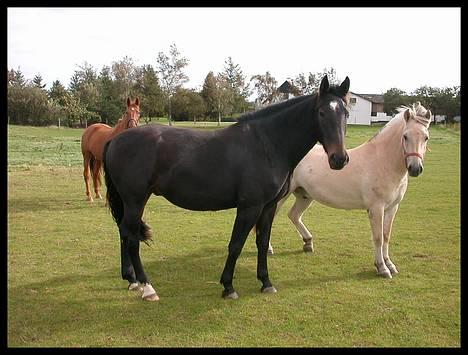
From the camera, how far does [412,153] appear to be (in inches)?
168

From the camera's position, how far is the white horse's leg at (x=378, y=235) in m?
4.62

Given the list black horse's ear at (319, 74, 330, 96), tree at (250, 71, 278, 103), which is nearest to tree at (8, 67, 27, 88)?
black horse's ear at (319, 74, 330, 96)

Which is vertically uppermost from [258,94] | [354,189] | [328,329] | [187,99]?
[258,94]

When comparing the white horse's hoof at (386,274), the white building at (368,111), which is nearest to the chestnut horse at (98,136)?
the white horse's hoof at (386,274)

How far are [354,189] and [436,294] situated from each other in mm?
1450

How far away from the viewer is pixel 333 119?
3.53 m

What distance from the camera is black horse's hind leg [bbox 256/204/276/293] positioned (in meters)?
4.21

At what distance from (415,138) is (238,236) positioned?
224 centimetres

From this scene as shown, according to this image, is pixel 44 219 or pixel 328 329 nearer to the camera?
pixel 328 329

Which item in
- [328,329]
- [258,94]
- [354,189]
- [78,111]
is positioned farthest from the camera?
[258,94]
